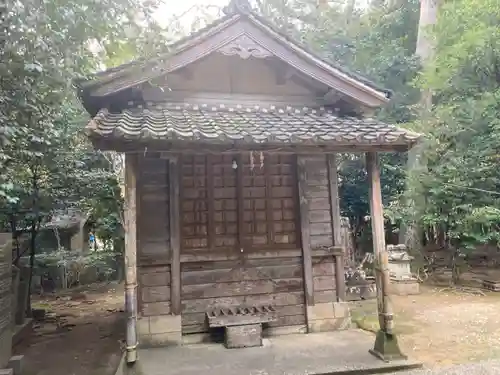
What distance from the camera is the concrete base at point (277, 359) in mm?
5535

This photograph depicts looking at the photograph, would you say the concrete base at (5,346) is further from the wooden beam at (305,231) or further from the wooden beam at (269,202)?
the wooden beam at (305,231)

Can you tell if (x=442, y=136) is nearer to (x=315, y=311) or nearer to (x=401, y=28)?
(x=401, y=28)

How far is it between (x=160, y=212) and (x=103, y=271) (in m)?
9.79

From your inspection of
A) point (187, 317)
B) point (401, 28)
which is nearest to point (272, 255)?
point (187, 317)

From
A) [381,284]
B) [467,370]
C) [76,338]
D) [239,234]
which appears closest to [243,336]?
[239,234]

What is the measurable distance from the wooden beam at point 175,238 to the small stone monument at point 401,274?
6905 mm

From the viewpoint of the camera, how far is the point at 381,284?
238 inches

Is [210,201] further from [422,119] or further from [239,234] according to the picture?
[422,119]

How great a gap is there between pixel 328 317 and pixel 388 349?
1634mm

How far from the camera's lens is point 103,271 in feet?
50.8

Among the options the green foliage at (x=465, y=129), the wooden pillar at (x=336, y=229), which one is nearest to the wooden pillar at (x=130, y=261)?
the wooden pillar at (x=336, y=229)

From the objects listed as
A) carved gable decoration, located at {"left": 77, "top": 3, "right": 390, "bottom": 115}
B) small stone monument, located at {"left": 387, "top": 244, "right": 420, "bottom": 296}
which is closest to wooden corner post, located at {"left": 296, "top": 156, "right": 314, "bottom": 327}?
carved gable decoration, located at {"left": 77, "top": 3, "right": 390, "bottom": 115}

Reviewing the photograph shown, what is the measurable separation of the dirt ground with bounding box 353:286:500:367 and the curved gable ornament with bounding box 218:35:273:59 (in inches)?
200

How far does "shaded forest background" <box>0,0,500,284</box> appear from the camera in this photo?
4.50 m
